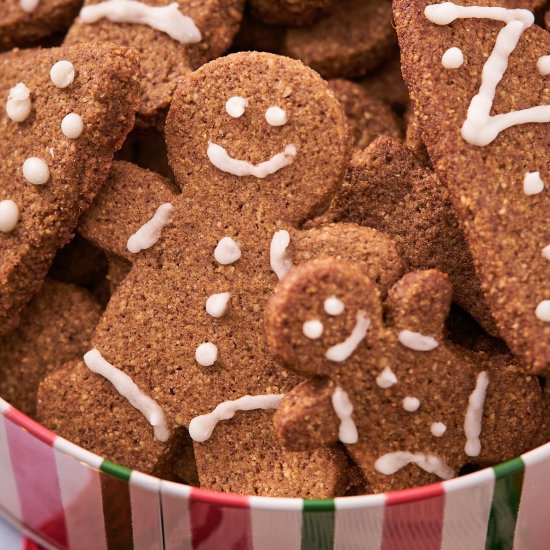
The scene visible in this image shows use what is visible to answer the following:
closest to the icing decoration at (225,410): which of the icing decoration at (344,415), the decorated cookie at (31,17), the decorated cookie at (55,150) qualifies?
the icing decoration at (344,415)

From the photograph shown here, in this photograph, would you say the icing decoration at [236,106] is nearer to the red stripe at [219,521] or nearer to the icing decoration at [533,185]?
the icing decoration at [533,185]

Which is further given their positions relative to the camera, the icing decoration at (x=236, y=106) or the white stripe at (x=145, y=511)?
the icing decoration at (x=236, y=106)

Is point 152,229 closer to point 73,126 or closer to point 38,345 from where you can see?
point 73,126

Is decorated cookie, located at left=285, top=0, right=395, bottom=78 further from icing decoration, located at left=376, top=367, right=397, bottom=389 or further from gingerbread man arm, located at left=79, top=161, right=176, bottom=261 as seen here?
icing decoration, located at left=376, top=367, right=397, bottom=389

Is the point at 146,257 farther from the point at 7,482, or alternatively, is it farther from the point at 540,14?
the point at 540,14

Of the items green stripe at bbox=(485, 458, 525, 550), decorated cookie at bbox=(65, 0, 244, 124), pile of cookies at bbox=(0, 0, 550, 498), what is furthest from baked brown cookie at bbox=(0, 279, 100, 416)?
green stripe at bbox=(485, 458, 525, 550)

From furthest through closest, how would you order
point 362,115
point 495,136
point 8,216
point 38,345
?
1. point 362,115
2. point 38,345
3. point 8,216
4. point 495,136

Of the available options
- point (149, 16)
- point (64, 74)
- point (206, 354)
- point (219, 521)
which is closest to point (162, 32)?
point (149, 16)
